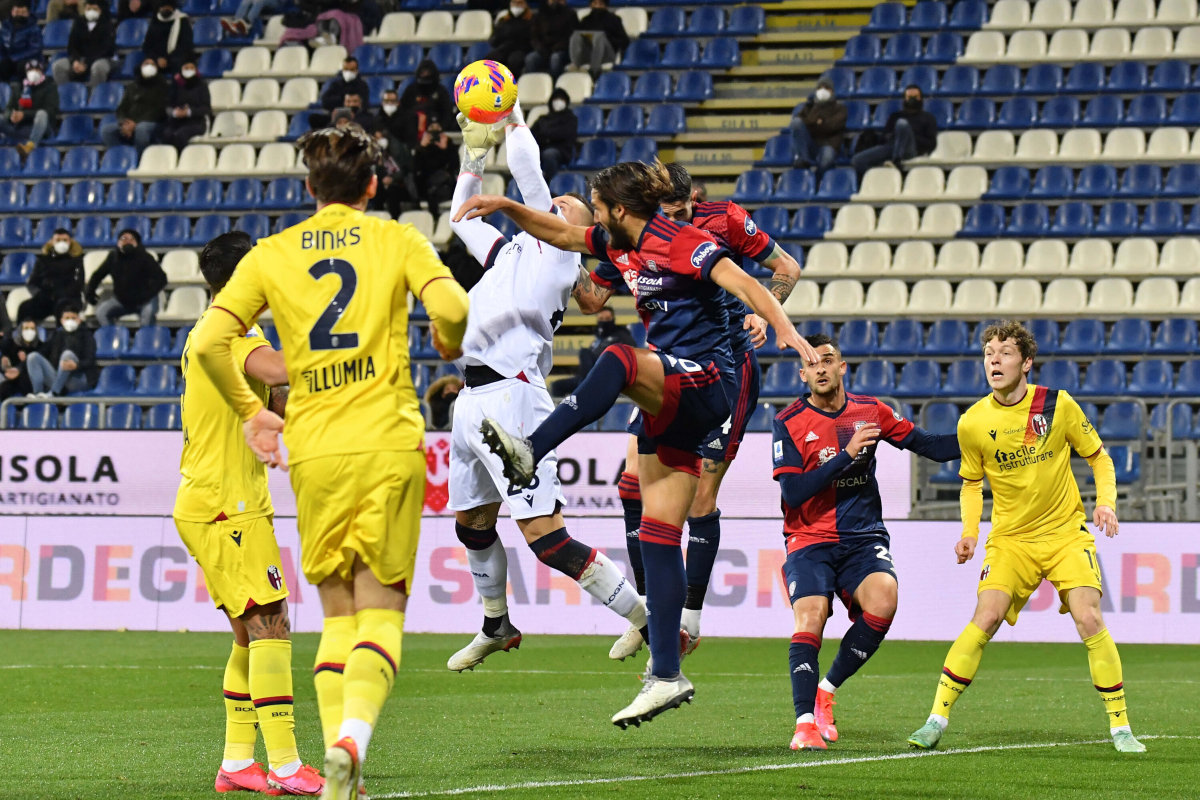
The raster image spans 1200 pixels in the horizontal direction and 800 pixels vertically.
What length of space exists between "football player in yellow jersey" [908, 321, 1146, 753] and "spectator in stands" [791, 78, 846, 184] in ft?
44.3

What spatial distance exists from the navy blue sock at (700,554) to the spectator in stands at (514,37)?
15382mm

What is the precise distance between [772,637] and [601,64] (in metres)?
11.2

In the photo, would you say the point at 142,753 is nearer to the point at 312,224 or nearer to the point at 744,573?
the point at 312,224

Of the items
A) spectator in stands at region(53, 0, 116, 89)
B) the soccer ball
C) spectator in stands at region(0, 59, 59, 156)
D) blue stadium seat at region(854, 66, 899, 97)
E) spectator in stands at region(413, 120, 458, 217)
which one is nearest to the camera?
the soccer ball

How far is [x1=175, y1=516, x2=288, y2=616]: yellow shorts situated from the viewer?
6.44 m

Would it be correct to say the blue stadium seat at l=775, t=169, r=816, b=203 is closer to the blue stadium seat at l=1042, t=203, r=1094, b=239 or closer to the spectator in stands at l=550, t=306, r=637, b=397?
the blue stadium seat at l=1042, t=203, r=1094, b=239

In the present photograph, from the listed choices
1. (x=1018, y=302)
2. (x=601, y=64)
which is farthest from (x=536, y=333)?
(x=601, y=64)

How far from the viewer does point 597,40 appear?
23.3 m

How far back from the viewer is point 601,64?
77.4 ft

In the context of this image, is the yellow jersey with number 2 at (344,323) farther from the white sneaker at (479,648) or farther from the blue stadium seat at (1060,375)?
the blue stadium seat at (1060,375)

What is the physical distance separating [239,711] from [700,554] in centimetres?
283

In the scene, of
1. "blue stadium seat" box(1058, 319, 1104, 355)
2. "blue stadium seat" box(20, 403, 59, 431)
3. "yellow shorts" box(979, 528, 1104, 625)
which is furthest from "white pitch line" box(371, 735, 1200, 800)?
Result: "blue stadium seat" box(20, 403, 59, 431)

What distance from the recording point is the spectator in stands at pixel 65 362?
18891 millimetres

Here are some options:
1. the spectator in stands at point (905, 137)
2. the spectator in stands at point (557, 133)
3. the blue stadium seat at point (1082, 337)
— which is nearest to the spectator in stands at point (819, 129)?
the spectator in stands at point (905, 137)
